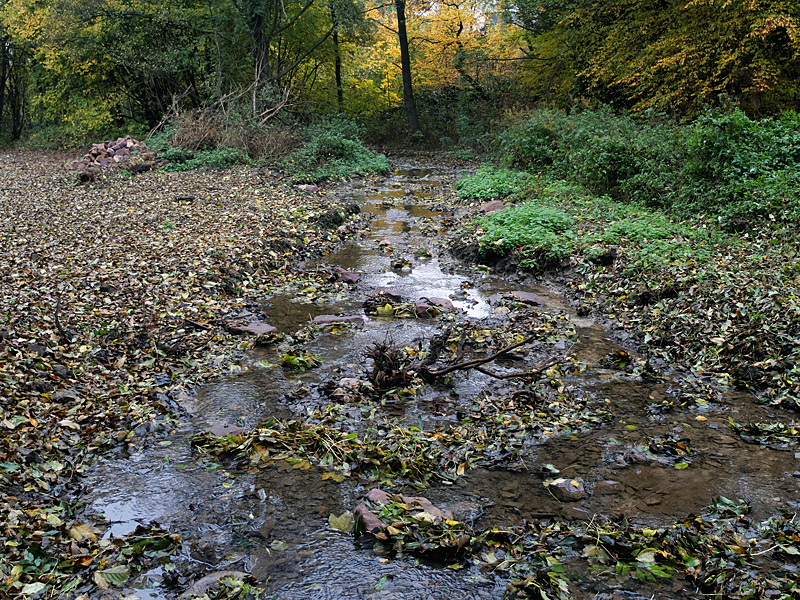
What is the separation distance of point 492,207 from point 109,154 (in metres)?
11.6

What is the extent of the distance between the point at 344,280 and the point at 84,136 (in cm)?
1842

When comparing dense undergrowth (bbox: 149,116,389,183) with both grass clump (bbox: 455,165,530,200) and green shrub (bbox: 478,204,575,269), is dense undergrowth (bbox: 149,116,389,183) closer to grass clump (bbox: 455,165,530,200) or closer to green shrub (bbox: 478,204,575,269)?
grass clump (bbox: 455,165,530,200)

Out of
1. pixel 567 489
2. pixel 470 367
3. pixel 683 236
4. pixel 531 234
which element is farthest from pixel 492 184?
pixel 567 489

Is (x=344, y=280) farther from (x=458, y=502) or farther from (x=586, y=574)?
(x=586, y=574)

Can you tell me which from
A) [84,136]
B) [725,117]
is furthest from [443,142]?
[725,117]

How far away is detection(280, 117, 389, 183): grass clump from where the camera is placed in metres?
16.4

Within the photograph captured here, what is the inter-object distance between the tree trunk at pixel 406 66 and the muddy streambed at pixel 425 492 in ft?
63.8

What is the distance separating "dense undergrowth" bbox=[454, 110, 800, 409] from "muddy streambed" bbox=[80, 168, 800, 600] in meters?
0.60

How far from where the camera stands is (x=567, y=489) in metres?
3.95

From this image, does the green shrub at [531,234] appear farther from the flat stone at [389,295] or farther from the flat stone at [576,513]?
the flat stone at [576,513]

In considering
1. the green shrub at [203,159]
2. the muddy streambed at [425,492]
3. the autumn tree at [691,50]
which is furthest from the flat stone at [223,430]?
the green shrub at [203,159]

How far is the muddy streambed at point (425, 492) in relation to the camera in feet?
10.7

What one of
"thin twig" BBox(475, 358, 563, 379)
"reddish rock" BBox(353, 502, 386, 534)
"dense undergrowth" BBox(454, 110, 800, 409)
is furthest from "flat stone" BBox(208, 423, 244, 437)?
"dense undergrowth" BBox(454, 110, 800, 409)

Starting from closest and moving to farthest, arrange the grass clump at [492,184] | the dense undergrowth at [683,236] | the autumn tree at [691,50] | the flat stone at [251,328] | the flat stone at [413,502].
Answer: the flat stone at [413,502] < the dense undergrowth at [683,236] < the flat stone at [251,328] < the autumn tree at [691,50] < the grass clump at [492,184]
